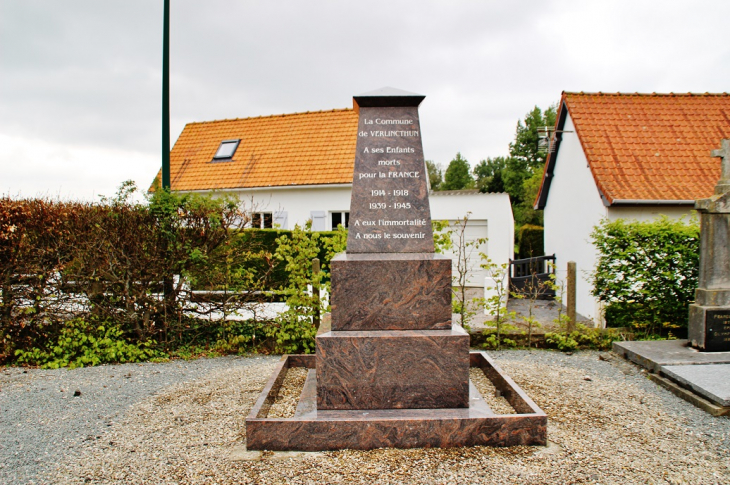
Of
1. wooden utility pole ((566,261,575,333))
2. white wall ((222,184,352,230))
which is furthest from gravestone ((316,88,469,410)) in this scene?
white wall ((222,184,352,230))

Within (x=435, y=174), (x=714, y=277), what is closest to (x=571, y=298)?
(x=714, y=277)

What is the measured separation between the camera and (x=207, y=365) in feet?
20.5

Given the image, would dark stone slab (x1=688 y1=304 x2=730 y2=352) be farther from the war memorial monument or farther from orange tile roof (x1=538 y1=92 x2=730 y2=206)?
orange tile roof (x1=538 y1=92 x2=730 y2=206)

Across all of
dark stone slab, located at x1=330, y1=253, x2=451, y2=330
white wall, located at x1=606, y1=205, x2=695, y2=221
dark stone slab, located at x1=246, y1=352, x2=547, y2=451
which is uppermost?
white wall, located at x1=606, y1=205, x2=695, y2=221

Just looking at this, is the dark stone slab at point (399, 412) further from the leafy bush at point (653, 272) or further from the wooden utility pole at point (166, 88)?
the wooden utility pole at point (166, 88)

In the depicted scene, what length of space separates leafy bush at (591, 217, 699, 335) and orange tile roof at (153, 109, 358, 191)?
31.7 feet

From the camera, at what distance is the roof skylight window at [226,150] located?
707 inches

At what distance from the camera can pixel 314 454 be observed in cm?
362

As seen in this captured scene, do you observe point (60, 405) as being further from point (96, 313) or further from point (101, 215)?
point (101, 215)

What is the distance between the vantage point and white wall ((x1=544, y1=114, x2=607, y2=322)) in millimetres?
11397

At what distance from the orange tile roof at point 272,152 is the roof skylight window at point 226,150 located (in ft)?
0.69

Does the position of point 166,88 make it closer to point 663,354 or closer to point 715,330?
point 663,354

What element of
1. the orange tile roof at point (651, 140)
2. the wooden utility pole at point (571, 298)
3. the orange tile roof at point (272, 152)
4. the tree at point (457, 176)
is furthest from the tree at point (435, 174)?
the wooden utility pole at point (571, 298)

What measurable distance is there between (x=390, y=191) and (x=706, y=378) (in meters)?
3.69
